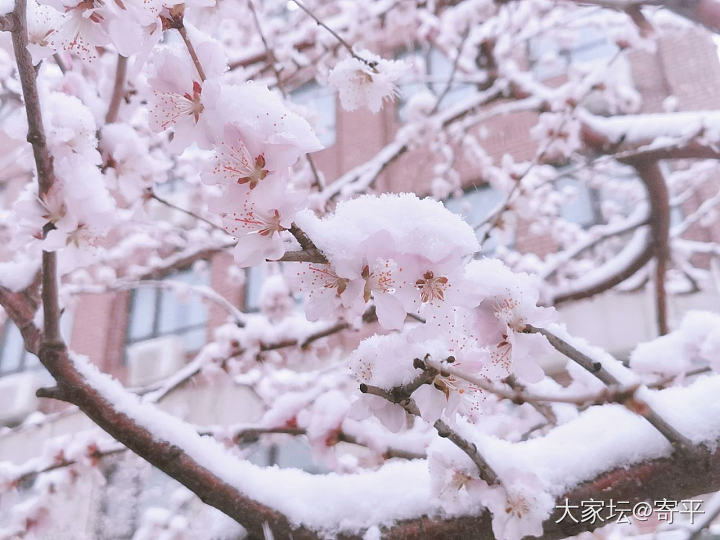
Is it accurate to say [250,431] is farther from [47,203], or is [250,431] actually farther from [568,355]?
[568,355]

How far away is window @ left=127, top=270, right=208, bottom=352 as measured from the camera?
27.6 feet

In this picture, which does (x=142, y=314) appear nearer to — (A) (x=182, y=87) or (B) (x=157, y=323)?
(B) (x=157, y=323)

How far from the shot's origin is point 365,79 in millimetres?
1685

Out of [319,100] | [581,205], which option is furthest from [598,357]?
[319,100]

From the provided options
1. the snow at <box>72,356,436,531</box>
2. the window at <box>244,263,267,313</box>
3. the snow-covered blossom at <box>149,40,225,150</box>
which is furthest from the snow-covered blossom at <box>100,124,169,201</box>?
the window at <box>244,263,267,313</box>

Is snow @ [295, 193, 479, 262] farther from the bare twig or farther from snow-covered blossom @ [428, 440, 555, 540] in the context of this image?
snow-covered blossom @ [428, 440, 555, 540]

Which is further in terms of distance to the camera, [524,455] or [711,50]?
[711,50]

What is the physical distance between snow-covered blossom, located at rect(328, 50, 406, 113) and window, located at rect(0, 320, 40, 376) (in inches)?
335

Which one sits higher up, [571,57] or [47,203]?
[47,203]

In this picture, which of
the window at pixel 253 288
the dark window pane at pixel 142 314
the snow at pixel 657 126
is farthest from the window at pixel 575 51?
the dark window pane at pixel 142 314

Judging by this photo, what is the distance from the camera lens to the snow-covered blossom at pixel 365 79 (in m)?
1.64

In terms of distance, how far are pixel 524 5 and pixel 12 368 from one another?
8.10 metres

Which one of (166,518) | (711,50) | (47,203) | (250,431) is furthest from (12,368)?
(711,50)

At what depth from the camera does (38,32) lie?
4.64 ft
